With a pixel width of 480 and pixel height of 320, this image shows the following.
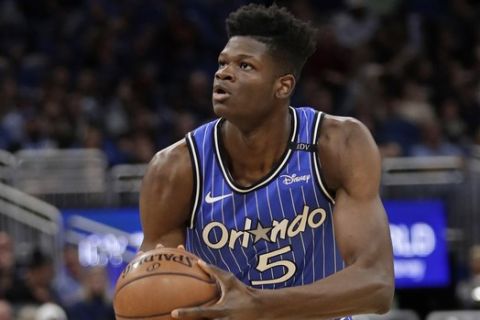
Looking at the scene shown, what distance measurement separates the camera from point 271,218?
5047mm

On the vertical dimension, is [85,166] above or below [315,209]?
above

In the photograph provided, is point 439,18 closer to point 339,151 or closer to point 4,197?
point 4,197

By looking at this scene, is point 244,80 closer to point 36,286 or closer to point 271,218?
point 271,218

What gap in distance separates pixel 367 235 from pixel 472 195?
6992mm

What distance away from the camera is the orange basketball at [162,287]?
4312mm

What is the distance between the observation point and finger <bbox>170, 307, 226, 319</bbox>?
418 cm

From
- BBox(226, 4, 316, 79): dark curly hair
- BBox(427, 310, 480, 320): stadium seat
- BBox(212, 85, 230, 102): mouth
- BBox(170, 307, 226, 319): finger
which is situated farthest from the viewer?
BBox(427, 310, 480, 320): stadium seat

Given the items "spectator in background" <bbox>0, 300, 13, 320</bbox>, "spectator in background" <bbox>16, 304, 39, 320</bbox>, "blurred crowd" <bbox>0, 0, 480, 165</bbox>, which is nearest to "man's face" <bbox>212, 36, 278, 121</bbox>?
"spectator in background" <bbox>0, 300, 13, 320</bbox>

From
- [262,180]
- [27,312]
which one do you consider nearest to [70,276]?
[27,312]

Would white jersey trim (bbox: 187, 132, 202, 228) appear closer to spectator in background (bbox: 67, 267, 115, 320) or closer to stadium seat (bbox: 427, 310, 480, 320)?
stadium seat (bbox: 427, 310, 480, 320)

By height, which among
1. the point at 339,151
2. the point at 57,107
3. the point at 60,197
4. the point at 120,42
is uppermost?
the point at 120,42

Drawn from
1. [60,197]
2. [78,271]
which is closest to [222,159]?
[78,271]

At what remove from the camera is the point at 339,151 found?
4988 mm

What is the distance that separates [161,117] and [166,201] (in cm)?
894
